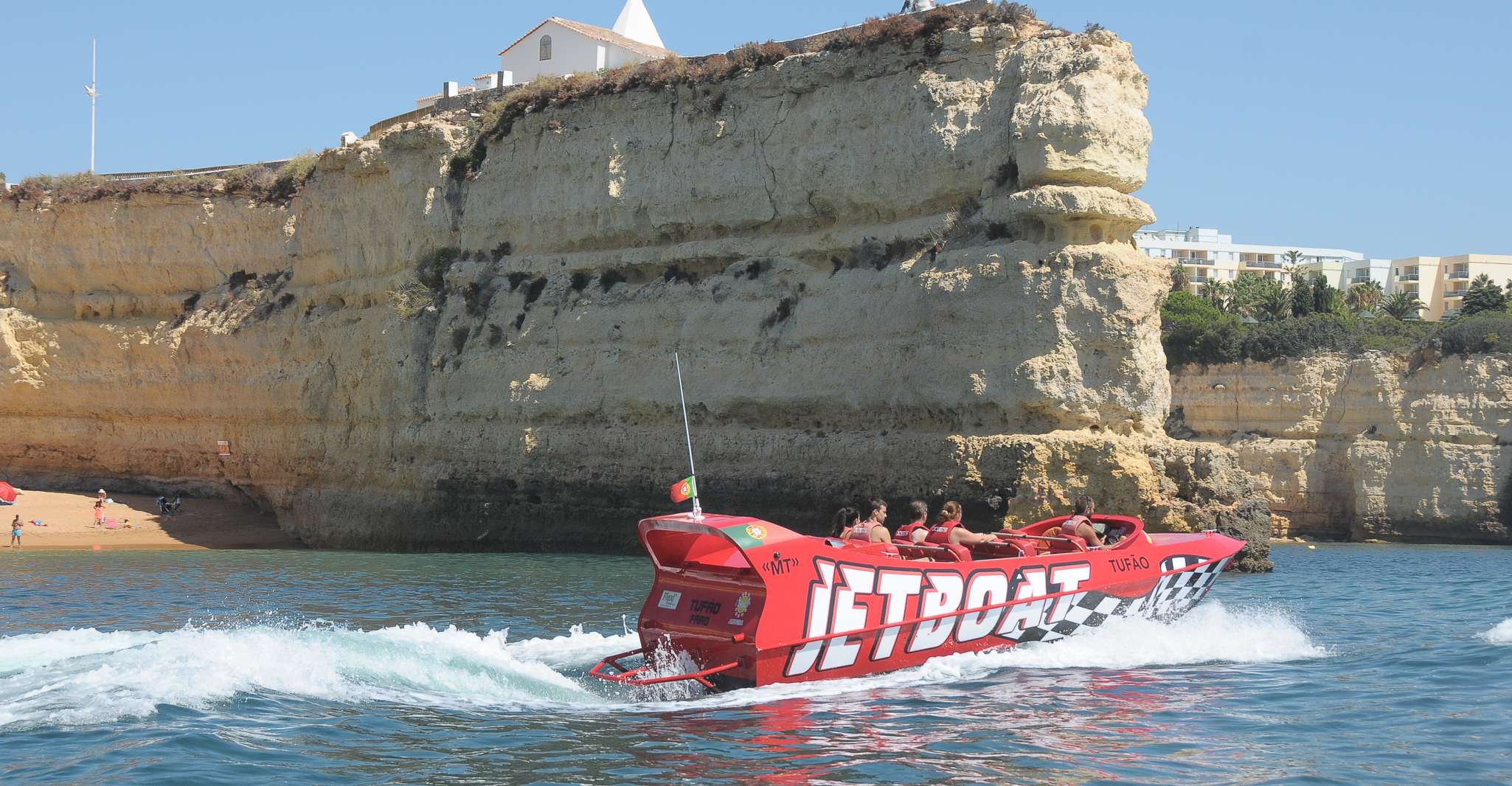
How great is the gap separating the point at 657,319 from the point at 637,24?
78.6ft

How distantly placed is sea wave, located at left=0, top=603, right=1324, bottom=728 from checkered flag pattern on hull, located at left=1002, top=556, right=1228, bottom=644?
13cm

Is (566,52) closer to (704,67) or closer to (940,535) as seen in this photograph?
(704,67)

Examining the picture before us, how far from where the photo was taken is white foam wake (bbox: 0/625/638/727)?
11.0m

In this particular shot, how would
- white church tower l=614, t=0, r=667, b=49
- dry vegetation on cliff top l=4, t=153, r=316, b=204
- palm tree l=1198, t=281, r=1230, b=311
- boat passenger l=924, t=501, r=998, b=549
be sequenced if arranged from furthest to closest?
palm tree l=1198, t=281, r=1230, b=311 → white church tower l=614, t=0, r=667, b=49 → dry vegetation on cliff top l=4, t=153, r=316, b=204 → boat passenger l=924, t=501, r=998, b=549

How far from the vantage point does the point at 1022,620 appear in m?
14.0

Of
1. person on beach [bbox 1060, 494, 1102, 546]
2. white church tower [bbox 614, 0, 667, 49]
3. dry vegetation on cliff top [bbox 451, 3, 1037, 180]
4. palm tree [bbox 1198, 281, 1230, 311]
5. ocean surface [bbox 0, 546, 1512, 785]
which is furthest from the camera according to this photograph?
palm tree [bbox 1198, 281, 1230, 311]

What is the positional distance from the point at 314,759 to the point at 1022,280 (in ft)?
53.7

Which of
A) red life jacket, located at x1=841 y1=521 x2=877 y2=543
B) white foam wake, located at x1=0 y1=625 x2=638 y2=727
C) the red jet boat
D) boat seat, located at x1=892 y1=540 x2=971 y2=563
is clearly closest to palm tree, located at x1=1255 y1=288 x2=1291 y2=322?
the red jet boat

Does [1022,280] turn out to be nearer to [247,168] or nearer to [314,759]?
[314,759]

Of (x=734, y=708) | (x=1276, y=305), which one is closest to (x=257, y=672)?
(x=734, y=708)

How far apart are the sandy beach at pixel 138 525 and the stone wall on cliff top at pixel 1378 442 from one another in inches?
1113

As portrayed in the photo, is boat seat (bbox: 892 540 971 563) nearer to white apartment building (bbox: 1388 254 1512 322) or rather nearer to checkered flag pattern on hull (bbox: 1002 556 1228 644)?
checkered flag pattern on hull (bbox: 1002 556 1228 644)

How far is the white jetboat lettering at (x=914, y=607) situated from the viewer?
12352mm

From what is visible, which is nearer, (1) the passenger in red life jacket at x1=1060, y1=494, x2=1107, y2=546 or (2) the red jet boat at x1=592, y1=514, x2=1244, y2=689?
(2) the red jet boat at x1=592, y1=514, x2=1244, y2=689
